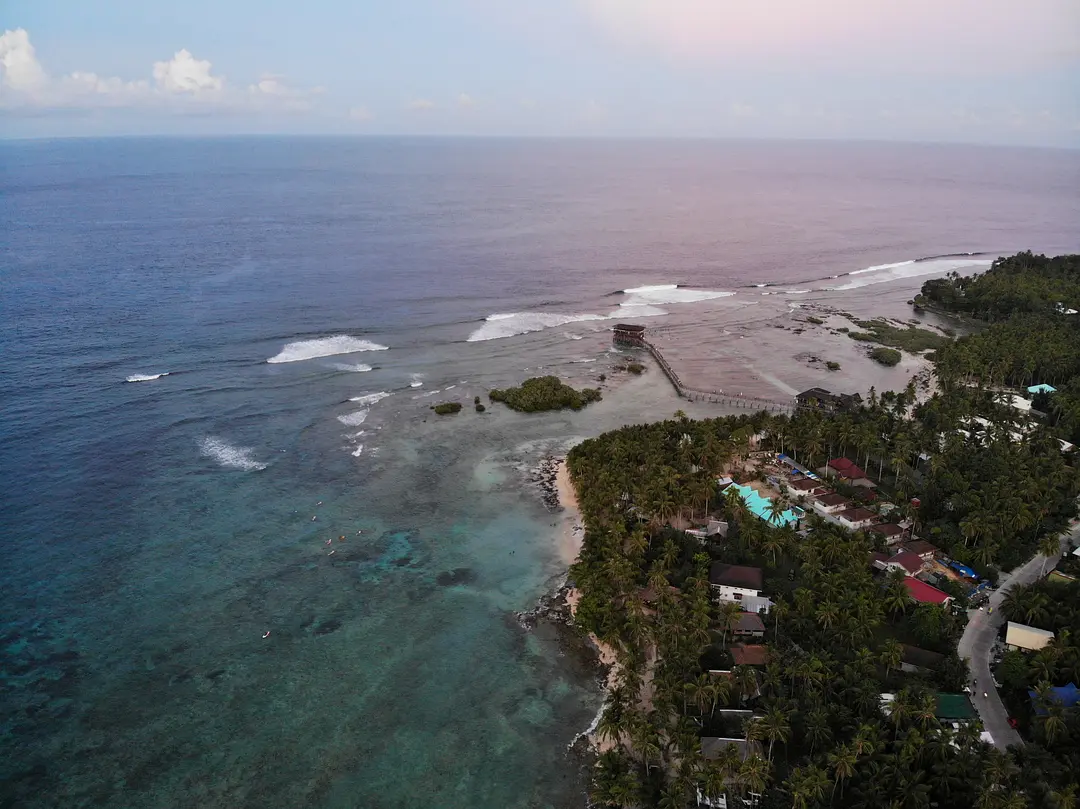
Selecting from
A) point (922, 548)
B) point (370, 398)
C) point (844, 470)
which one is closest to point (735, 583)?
point (922, 548)

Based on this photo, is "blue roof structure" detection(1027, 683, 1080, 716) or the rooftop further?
the rooftop

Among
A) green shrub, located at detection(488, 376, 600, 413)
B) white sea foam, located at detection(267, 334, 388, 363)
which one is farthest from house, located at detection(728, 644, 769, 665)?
white sea foam, located at detection(267, 334, 388, 363)

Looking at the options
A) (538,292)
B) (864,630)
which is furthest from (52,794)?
(538,292)

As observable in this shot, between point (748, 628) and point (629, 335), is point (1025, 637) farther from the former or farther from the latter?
point (629, 335)

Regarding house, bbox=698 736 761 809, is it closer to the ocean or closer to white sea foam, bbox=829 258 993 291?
the ocean

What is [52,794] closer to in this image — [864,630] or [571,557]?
[571,557]

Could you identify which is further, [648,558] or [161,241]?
[161,241]
